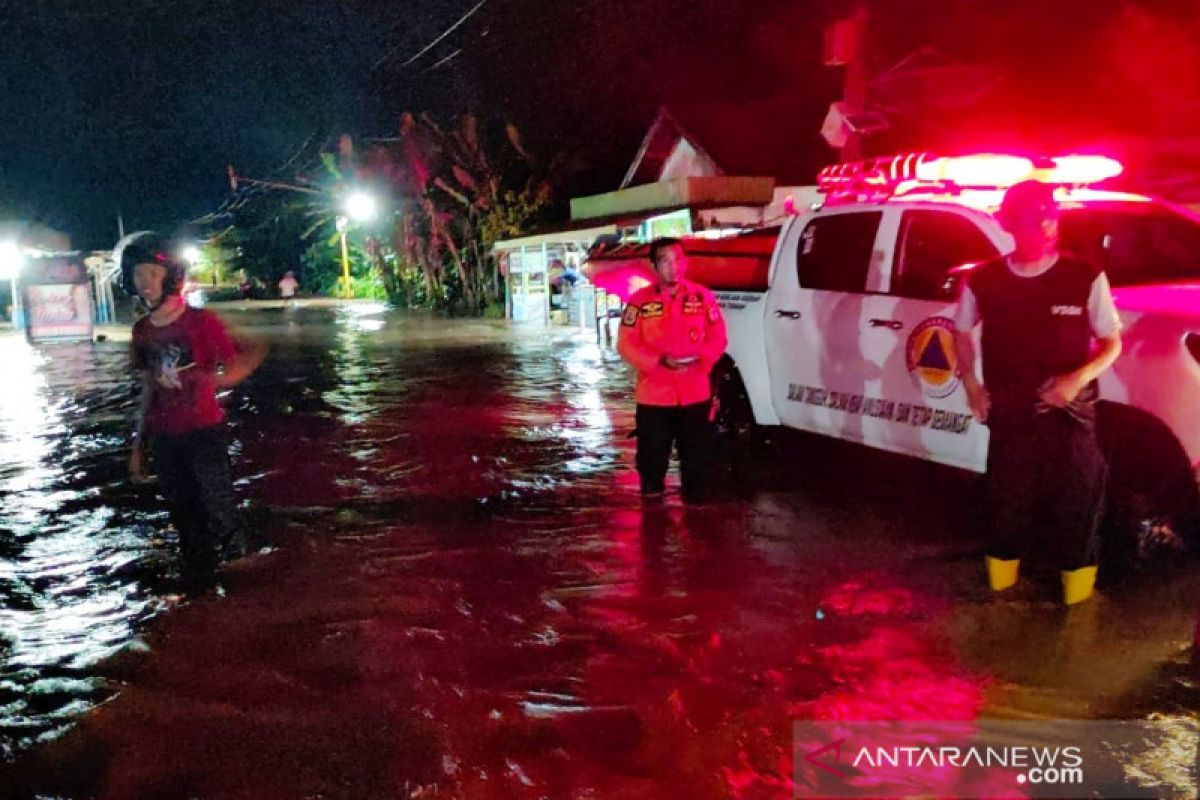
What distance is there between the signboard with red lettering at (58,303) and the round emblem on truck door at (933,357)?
24.5 m

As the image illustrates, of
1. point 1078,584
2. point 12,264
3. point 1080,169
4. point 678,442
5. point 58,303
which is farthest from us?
point 12,264

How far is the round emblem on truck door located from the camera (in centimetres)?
561

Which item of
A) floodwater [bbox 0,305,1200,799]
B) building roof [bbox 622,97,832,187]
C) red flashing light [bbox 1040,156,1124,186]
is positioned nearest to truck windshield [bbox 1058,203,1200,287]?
red flashing light [bbox 1040,156,1124,186]

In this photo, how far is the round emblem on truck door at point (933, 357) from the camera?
5.61 m

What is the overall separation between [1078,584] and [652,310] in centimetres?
270

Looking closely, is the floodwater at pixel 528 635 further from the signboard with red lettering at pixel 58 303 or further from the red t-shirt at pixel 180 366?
the signboard with red lettering at pixel 58 303

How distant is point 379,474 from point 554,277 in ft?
60.9

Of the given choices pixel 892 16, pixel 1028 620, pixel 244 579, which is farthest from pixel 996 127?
pixel 244 579

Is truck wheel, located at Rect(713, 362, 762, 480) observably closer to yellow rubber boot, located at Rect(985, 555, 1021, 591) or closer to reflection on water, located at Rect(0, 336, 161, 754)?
yellow rubber boot, located at Rect(985, 555, 1021, 591)

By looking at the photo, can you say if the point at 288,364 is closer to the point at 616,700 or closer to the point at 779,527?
the point at 779,527

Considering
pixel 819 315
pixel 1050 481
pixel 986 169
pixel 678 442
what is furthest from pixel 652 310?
pixel 1050 481

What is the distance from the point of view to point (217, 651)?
470 centimetres

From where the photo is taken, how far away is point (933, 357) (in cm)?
572

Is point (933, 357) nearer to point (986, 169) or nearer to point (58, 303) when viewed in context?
point (986, 169)
